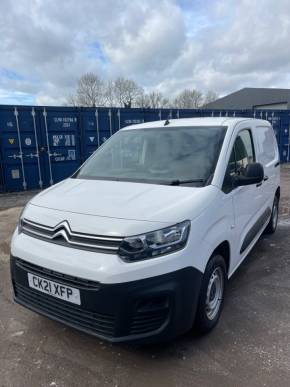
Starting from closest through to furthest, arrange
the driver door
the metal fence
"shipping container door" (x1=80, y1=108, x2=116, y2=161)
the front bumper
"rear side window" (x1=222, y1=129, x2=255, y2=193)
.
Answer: the front bumper
"rear side window" (x1=222, y1=129, x2=255, y2=193)
the driver door
the metal fence
"shipping container door" (x1=80, y1=108, x2=116, y2=161)

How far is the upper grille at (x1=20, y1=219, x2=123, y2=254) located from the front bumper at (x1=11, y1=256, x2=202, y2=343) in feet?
0.75

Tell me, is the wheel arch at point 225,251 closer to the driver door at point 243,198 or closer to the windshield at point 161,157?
the driver door at point 243,198

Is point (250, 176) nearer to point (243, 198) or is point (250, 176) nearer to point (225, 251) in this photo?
point (243, 198)

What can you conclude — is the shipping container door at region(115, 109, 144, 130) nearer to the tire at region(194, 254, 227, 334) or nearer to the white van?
the white van

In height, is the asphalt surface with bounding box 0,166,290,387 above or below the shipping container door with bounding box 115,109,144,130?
below

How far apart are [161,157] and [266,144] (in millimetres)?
2152

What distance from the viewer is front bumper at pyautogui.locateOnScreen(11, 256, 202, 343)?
2109 mm

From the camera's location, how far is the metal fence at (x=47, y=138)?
9680 millimetres

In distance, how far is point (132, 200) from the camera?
249 cm

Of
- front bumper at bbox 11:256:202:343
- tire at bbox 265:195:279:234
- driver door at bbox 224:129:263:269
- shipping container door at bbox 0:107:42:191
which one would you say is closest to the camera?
front bumper at bbox 11:256:202:343

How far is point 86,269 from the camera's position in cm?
213

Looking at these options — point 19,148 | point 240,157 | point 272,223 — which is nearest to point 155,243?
point 240,157

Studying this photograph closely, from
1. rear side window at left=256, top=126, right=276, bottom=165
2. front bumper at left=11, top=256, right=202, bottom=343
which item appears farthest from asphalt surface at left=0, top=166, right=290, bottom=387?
rear side window at left=256, top=126, right=276, bottom=165

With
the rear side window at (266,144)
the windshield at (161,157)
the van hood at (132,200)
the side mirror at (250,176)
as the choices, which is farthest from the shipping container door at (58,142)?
the side mirror at (250,176)
